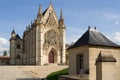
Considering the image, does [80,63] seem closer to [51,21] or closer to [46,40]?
[46,40]

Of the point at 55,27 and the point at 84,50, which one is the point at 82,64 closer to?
the point at 84,50

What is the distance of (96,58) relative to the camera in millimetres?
14797

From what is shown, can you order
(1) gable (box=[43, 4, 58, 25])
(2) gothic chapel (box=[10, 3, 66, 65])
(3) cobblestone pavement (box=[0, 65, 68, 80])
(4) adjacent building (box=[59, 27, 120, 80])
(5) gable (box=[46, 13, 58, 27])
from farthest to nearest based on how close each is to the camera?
(1) gable (box=[43, 4, 58, 25]) → (5) gable (box=[46, 13, 58, 27]) → (2) gothic chapel (box=[10, 3, 66, 65]) → (3) cobblestone pavement (box=[0, 65, 68, 80]) → (4) adjacent building (box=[59, 27, 120, 80])

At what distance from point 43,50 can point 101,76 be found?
41715 mm

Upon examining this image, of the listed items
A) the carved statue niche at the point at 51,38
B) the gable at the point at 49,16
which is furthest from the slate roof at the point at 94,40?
the gable at the point at 49,16

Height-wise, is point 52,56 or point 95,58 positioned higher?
point 95,58

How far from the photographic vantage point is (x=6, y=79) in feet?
75.3

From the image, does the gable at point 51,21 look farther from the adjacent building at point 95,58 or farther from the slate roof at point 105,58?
the slate roof at point 105,58

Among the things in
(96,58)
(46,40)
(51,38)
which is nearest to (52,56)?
(46,40)


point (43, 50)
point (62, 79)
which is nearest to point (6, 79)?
point (62, 79)

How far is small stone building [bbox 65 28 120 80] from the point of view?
14070 mm

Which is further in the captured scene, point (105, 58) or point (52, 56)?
point (52, 56)

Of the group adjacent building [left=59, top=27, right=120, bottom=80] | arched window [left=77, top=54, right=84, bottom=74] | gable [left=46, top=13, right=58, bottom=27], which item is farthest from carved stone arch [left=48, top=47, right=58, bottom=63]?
arched window [left=77, top=54, right=84, bottom=74]

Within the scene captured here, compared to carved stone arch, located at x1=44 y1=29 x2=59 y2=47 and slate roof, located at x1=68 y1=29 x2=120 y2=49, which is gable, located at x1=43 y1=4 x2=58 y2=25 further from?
slate roof, located at x1=68 y1=29 x2=120 y2=49
